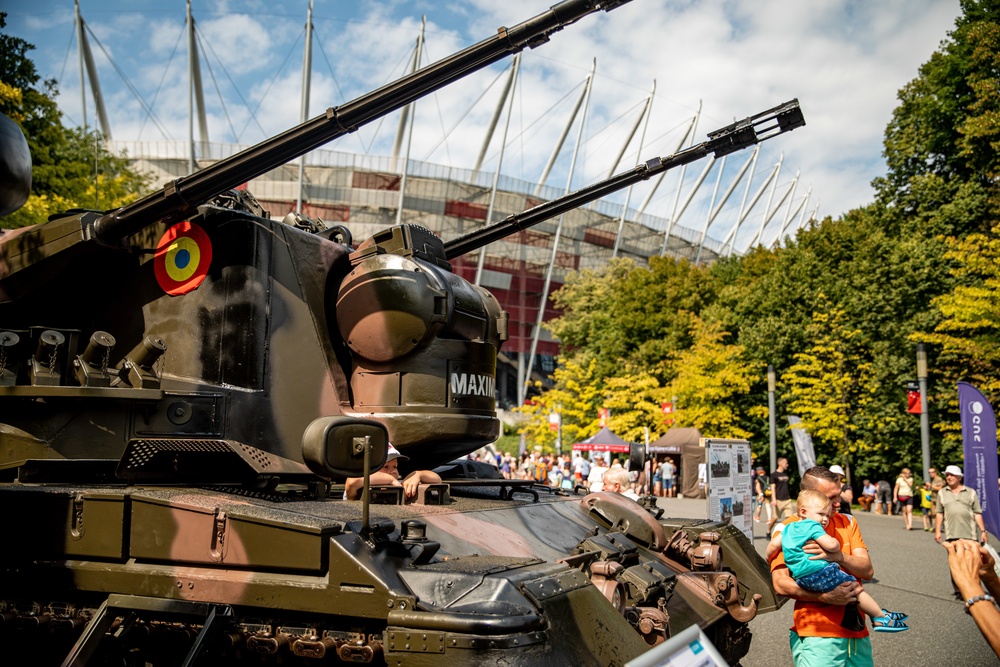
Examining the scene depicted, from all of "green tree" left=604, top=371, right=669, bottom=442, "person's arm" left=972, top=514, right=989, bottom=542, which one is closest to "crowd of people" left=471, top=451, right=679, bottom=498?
"green tree" left=604, top=371, right=669, bottom=442

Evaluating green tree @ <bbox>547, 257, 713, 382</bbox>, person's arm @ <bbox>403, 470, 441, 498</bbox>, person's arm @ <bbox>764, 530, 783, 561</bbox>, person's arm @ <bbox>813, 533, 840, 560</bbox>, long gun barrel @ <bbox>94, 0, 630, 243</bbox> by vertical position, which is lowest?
person's arm @ <bbox>764, 530, 783, 561</bbox>

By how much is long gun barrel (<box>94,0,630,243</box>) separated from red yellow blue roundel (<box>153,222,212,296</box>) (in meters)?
0.15

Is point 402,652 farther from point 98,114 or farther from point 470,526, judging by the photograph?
point 98,114

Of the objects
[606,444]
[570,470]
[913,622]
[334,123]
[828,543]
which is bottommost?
[570,470]

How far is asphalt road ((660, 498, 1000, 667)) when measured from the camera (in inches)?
351

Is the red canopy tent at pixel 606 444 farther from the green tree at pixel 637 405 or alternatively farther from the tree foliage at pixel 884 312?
the green tree at pixel 637 405

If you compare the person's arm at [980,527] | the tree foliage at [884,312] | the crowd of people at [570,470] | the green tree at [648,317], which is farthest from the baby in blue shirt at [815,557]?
the green tree at [648,317]

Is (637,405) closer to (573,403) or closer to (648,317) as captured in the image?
(573,403)

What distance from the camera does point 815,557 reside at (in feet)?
15.9

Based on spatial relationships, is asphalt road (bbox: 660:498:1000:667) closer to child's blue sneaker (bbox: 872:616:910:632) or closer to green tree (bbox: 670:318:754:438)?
child's blue sneaker (bbox: 872:616:910:632)

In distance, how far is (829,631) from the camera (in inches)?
195

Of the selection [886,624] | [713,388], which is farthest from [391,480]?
[713,388]

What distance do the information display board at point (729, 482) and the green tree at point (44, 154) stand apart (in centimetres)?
1215

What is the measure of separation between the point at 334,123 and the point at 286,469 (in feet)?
Answer: 7.21
